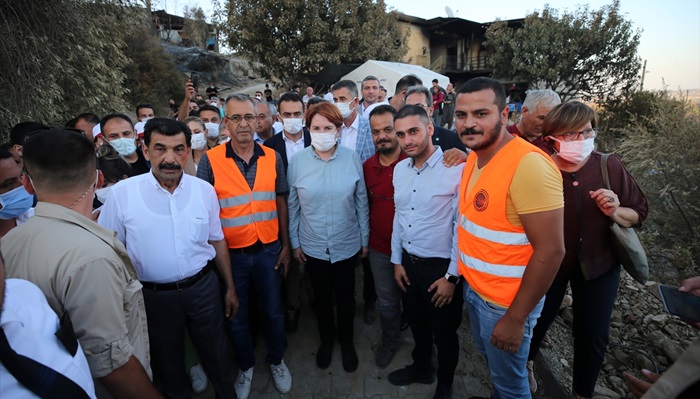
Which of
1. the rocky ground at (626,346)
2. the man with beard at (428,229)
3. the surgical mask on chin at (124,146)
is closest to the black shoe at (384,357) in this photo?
the man with beard at (428,229)

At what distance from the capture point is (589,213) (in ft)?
7.66

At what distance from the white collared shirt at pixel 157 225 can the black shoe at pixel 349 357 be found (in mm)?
1626

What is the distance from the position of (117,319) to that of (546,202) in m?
2.08

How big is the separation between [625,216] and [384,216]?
169cm

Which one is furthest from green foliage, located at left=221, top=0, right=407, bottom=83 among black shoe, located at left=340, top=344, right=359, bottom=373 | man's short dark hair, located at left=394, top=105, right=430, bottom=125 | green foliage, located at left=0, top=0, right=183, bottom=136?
black shoe, located at left=340, top=344, right=359, bottom=373

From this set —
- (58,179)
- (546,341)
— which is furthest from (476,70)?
(58,179)

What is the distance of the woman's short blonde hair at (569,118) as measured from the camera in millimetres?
2318

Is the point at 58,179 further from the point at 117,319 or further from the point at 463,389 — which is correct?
the point at 463,389

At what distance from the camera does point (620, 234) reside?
229cm

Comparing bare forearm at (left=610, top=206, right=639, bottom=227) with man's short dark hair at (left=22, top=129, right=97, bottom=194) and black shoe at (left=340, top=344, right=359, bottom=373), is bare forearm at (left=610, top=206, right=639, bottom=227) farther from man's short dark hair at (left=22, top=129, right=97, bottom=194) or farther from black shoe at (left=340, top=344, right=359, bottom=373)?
man's short dark hair at (left=22, top=129, right=97, bottom=194)

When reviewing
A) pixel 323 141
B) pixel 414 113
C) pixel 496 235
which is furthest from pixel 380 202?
pixel 496 235

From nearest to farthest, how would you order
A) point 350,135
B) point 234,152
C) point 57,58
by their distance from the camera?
point 234,152, point 350,135, point 57,58

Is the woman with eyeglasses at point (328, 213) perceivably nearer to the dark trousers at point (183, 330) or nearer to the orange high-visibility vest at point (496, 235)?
the dark trousers at point (183, 330)

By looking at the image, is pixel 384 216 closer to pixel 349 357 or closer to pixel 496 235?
pixel 496 235
